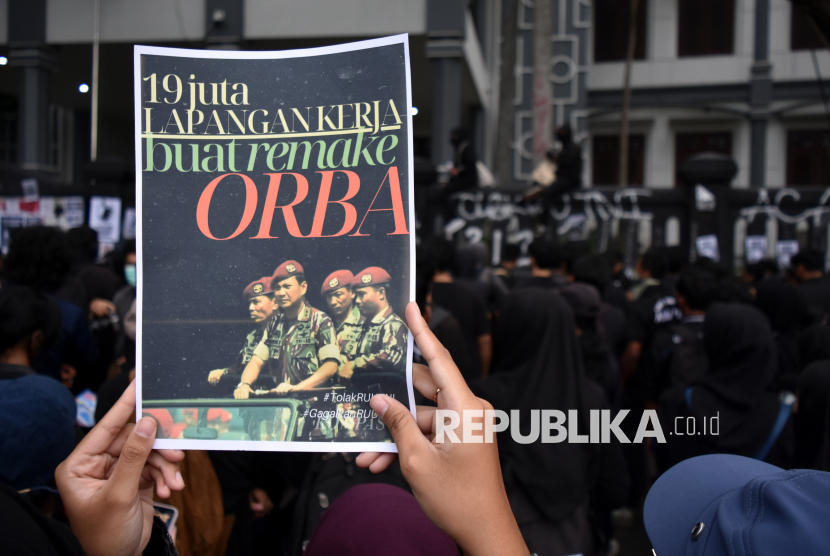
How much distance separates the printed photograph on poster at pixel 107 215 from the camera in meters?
7.86

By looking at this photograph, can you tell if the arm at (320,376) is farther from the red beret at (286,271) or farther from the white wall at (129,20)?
the white wall at (129,20)

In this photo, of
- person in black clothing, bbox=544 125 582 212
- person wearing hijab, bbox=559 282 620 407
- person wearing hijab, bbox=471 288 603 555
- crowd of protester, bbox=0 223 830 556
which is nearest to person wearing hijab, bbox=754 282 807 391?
crowd of protester, bbox=0 223 830 556

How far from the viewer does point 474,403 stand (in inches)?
42.1

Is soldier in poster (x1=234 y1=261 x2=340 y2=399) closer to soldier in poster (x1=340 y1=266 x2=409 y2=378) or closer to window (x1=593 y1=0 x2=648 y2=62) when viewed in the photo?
soldier in poster (x1=340 y1=266 x2=409 y2=378)

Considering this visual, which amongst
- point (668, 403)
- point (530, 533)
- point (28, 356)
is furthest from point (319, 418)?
point (668, 403)

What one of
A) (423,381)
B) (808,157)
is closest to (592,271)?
(423,381)

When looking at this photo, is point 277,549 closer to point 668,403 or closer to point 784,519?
point 668,403

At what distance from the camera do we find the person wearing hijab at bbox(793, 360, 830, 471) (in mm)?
2645

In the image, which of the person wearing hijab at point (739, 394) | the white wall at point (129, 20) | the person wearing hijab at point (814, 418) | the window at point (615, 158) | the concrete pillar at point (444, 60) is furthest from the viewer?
the window at point (615, 158)

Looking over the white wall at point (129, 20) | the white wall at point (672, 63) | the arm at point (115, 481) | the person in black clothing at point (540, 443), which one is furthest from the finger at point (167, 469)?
the white wall at point (672, 63)

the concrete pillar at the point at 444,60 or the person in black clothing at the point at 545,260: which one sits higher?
the concrete pillar at the point at 444,60

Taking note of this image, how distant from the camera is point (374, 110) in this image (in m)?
1.19

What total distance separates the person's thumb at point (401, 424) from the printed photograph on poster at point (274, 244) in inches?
1.2

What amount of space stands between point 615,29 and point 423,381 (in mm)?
18171
